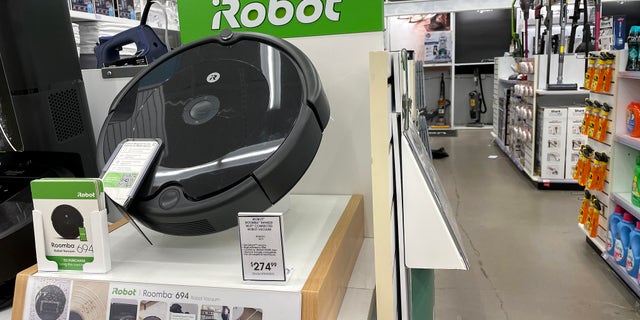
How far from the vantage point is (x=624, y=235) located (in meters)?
2.76

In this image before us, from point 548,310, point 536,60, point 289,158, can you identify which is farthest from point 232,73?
point 536,60

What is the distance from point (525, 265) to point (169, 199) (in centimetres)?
288

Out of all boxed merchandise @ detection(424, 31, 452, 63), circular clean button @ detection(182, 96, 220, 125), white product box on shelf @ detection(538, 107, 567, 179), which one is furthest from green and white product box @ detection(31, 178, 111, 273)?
boxed merchandise @ detection(424, 31, 452, 63)

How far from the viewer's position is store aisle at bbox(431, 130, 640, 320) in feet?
8.53

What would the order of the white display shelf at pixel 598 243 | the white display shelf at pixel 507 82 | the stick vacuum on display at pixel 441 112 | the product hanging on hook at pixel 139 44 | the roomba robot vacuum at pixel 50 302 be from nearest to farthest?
the roomba robot vacuum at pixel 50 302 → the product hanging on hook at pixel 139 44 → the white display shelf at pixel 598 243 → the white display shelf at pixel 507 82 → the stick vacuum on display at pixel 441 112

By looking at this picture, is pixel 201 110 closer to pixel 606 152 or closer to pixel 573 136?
pixel 606 152

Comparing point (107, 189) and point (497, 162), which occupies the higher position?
point (107, 189)

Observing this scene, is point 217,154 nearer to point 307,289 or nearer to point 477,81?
point 307,289

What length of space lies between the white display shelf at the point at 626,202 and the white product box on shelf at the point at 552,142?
1780 millimetres

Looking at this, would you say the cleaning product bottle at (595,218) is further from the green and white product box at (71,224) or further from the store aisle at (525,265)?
the green and white product box at (71,224)

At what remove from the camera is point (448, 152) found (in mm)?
6930

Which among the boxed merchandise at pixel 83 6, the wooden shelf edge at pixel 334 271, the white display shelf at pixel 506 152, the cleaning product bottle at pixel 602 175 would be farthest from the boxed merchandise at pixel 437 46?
the wooden shelf edge at pixel 334 271

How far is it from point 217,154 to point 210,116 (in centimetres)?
10

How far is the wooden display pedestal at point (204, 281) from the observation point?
678mm
